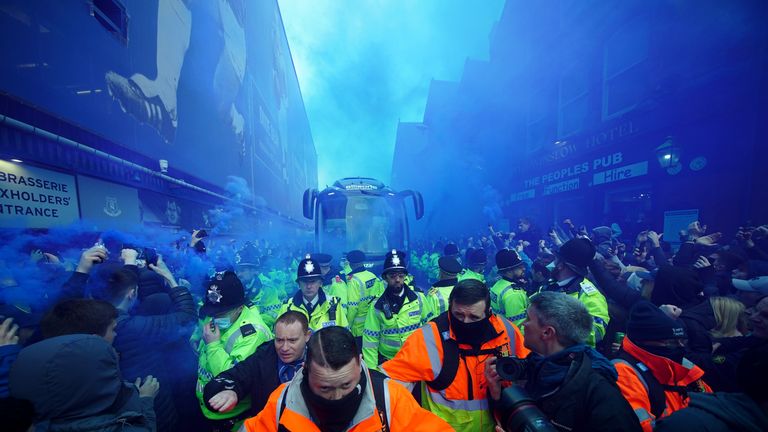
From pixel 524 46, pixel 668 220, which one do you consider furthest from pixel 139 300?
pixel 524 46

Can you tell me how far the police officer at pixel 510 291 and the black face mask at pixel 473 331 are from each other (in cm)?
187

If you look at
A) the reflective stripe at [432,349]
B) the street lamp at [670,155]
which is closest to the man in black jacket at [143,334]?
the reflective stripe at [432,349]

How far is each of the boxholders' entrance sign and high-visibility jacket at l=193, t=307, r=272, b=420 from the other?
10.2 feet

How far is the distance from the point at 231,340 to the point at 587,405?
267 cm

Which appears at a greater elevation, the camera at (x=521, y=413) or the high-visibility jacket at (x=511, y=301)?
the camera at (x=521, y=413)

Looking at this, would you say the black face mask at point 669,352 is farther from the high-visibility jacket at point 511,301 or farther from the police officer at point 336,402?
the high-visibility jacket at point 511,301

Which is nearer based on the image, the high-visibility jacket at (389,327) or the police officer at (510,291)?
the high-visibility jacket at (389,327)

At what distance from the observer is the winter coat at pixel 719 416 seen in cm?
133

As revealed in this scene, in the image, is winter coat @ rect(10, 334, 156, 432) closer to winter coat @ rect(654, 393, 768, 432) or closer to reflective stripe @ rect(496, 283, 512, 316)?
winter coat @ rect(654, 393, 768, 432)

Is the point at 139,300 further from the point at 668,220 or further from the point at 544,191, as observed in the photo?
the point at 544,191

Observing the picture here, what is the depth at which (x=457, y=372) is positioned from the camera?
6.84 ft

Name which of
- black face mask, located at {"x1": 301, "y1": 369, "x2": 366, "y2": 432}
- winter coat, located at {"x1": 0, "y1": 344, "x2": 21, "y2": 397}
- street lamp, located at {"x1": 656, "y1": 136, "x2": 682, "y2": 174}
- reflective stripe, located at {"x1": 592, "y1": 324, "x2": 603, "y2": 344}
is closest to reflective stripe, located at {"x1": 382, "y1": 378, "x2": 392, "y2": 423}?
black face mask, located at {"x1": 301, "y1": 369, "x2": 366, "y2": 432}

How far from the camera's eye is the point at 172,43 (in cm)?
716

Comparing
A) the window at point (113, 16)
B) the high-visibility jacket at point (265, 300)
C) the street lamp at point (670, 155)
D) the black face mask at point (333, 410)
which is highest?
the window at point (113, 16)
